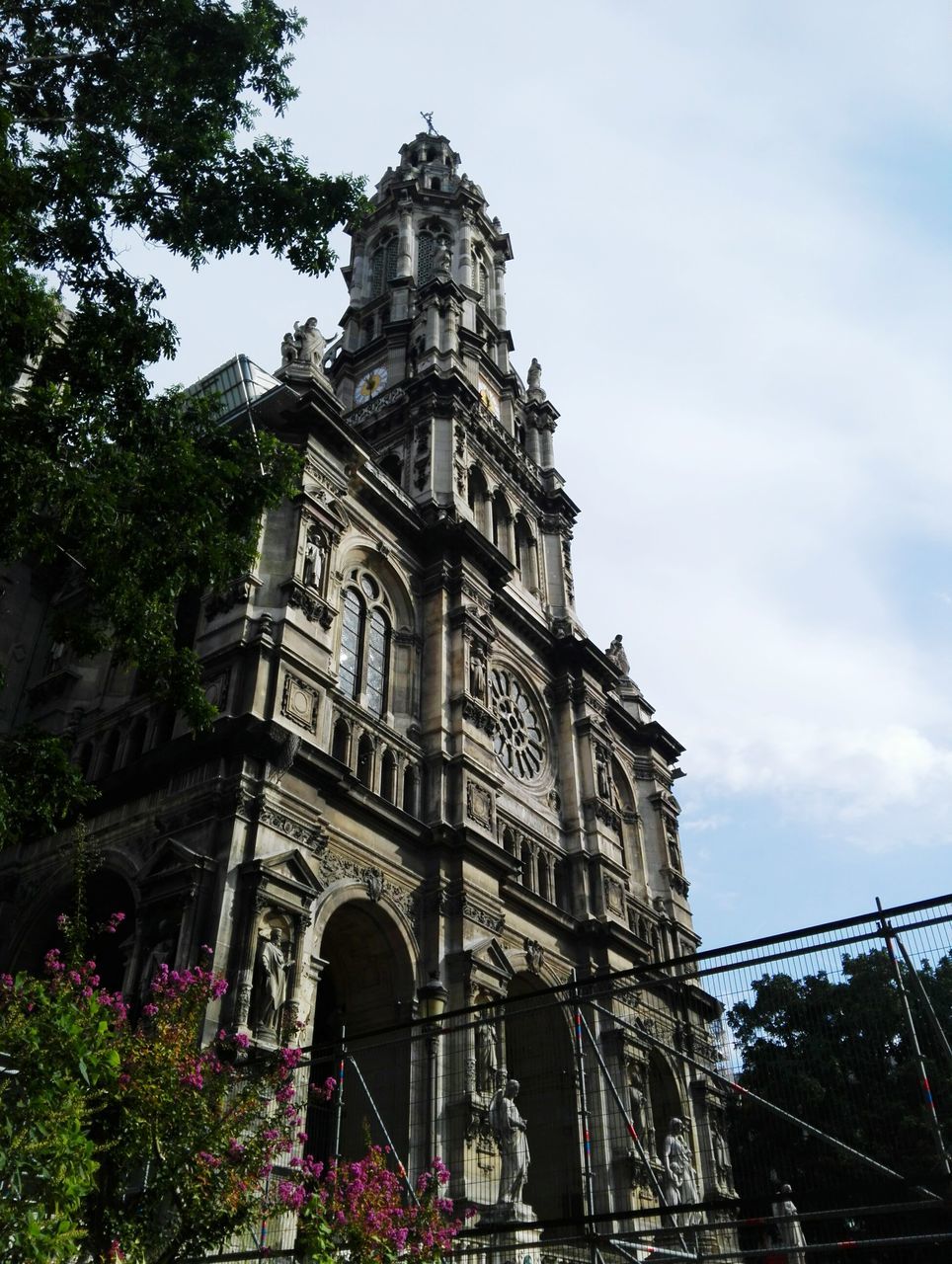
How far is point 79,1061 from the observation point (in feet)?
26.1

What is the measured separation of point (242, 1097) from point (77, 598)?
21.8 metres

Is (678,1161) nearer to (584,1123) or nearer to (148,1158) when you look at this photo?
(584,1123)

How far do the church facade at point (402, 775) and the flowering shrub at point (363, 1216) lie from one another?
1207 millimetres

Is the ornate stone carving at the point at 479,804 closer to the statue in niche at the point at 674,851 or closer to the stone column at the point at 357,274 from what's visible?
the statue in niche at the point at 674,851

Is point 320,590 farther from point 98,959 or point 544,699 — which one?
point 544,699

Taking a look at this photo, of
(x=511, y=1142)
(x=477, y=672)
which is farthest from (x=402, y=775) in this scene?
(x=511, y=1142)

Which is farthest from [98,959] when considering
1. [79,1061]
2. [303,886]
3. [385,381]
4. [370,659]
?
[385,381]

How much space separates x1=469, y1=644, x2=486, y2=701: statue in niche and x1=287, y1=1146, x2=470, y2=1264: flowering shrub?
17.5 meters

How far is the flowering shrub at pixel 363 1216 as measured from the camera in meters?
8.50

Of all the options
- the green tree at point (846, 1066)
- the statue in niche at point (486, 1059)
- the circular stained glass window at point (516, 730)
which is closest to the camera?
the green tree at point (846, 1066)

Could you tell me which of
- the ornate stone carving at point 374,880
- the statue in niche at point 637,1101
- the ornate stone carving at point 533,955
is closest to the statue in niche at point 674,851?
the statue in niche at point 637,1101

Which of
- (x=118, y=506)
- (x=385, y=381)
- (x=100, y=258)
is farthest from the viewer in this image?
(x=385, y=381)

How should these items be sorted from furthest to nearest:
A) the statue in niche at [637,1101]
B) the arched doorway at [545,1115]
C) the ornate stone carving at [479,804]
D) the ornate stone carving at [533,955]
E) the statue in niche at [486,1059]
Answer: the ornate stone carving at [533,955] < the ornate stone carving at [479,804] < the statue in niche at [637,1101] < the arched doorway at [545,1115] < the statue in niche at [486,1059]

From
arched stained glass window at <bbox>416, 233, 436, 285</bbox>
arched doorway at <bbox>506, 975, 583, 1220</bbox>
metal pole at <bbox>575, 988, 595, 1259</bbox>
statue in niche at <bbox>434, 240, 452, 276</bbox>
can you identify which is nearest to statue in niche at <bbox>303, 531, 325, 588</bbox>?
arched doorway at <bbox>506, 975, 583, 1220</bbox>
